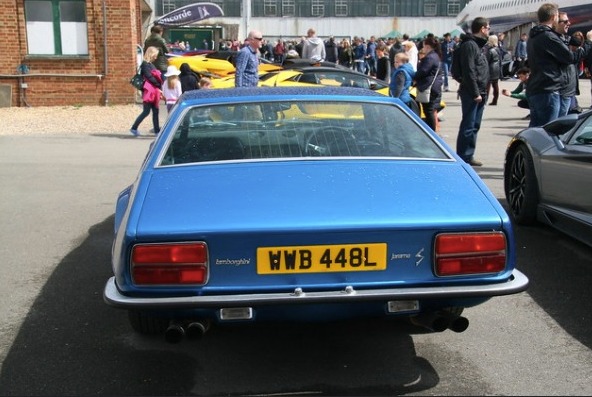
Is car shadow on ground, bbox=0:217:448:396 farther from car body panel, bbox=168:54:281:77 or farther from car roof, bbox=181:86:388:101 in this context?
car body panel, bbox=168:54:281:77

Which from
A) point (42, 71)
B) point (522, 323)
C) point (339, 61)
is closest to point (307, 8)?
point (339, 61)

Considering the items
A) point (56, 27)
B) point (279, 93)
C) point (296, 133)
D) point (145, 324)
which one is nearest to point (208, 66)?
point (56, 27)

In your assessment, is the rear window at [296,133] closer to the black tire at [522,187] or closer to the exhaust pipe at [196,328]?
the exhaust pipe at [196,328]

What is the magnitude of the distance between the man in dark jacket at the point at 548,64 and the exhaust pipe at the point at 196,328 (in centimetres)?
575

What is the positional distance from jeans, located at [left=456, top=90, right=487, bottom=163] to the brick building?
389 inches

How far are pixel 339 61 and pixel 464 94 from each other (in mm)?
22361

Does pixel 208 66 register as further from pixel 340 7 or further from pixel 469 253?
pixel 340 7

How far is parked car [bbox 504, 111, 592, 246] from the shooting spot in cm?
477

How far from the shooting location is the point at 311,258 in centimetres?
285

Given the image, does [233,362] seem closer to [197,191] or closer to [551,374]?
[197,191]

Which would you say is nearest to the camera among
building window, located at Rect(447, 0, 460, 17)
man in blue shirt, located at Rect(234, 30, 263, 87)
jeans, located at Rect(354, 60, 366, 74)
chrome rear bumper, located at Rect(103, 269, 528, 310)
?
chrome rear bumper, located at Rect(103, 269, 528, 310)

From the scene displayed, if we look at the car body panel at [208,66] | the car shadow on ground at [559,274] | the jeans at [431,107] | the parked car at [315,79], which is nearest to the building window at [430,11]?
the car body panel at [208,66]

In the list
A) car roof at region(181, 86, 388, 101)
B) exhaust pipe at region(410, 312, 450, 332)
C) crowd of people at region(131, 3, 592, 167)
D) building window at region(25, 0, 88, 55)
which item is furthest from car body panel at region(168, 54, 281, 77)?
exhaust pipe at region(410, 312, 450, 332)

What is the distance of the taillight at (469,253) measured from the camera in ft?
9.57
